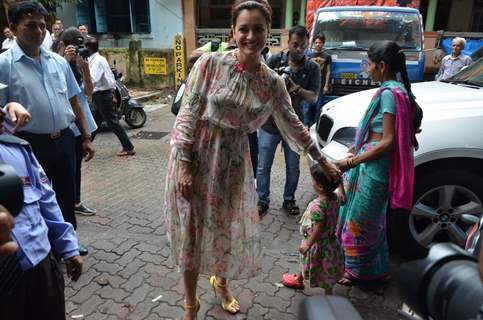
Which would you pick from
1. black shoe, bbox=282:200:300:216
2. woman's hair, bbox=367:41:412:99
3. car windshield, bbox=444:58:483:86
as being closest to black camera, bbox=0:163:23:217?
woman's hair, bbox=367:41:412:99

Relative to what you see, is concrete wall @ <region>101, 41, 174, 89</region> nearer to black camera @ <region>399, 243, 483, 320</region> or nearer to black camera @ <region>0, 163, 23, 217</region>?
black camera @ <region>0, 163, 23, 217</region>

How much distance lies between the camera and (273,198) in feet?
15.1

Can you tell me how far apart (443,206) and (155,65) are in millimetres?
10994

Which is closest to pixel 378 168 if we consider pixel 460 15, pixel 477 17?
pixel 460 15

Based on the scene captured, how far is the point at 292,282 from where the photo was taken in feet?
9.66

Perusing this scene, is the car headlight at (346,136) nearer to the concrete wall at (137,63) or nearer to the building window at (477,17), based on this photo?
the concrete wall at (137,63)

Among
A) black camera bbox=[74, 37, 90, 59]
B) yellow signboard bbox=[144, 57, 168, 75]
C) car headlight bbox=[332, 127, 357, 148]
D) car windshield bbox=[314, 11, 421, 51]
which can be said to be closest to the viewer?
car headlight bbox=[332, 127, 357, 148]

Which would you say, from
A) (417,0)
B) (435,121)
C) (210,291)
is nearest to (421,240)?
(435,121)

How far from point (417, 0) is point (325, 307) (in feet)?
41.2

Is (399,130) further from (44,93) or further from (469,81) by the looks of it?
(44,93)

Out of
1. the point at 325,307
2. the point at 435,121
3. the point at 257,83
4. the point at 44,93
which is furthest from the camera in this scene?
the point at 435,121

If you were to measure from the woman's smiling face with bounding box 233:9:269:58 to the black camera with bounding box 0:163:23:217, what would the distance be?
1.37 meters

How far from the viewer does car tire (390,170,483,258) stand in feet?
10.1

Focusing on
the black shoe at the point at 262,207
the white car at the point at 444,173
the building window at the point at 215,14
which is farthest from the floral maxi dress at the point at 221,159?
the building window at the point at 215,14
